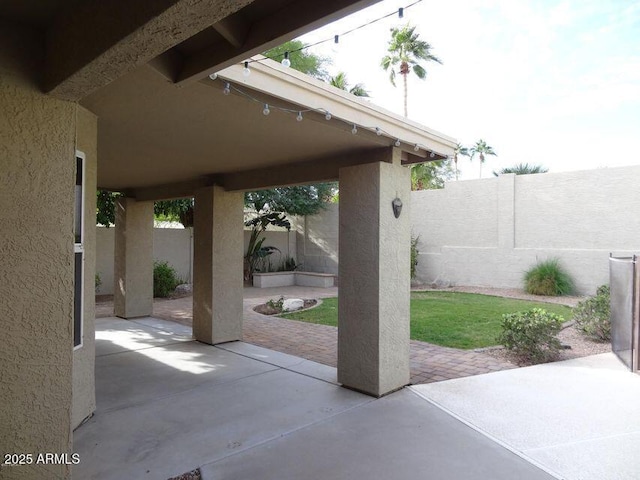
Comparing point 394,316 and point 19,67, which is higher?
point 19,67

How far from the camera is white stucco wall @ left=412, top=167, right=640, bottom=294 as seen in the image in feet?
43.4

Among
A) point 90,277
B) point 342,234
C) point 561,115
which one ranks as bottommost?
point 90,277

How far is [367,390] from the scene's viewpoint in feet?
17.6

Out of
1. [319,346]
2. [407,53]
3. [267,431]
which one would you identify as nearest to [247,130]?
[267,431]

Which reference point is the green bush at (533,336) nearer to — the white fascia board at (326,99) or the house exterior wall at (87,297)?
the white fascia board at (326,99)

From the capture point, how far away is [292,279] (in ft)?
62.1

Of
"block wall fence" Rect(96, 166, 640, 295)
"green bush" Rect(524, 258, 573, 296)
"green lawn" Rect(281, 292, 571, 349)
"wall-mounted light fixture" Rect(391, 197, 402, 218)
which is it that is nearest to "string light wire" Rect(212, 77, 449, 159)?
"wall-mounted light fixture" Rect(391, 197, 402, 218)

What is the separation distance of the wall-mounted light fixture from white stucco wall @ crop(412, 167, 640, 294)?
35.5ft

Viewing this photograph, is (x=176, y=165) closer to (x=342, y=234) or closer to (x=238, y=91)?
(x=342, y=234)

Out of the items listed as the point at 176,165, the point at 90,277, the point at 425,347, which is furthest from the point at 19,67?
the point at 425,347

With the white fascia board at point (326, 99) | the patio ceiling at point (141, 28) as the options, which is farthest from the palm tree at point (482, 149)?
the patio ceiling at point (141, 28)

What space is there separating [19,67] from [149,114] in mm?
1605

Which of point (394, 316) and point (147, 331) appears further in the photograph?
point (147, 331)

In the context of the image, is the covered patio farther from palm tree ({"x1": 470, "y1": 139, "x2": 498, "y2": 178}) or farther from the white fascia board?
palm tree ({"x1": 470, "y1": 139, "x2": 498, "y2": 178})
